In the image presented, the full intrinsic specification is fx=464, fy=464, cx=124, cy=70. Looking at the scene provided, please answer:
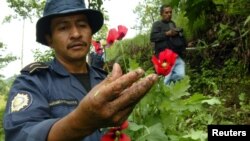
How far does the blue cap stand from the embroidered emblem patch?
50 cm

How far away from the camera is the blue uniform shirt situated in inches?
58.6

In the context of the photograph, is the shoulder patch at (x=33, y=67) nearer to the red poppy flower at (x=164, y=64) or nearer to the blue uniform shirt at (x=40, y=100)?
the blue uniform shirt at (x=40, y=100)

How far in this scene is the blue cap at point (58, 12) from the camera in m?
2.09

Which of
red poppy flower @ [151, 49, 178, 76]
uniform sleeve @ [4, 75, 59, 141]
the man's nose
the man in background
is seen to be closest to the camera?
uniform sleeve @ [4, 75, 59, 141]

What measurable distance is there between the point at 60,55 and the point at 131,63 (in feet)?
1.16

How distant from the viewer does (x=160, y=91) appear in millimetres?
2201

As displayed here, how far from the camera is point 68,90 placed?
201cm

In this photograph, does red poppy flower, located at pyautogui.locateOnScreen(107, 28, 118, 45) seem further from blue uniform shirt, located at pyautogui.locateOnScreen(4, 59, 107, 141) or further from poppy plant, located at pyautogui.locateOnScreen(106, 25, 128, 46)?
blue uniform shirt, located at pyautogui.locateOnScreen(4, 59, 107, 141)

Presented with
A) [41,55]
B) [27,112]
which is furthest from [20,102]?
[41,55]

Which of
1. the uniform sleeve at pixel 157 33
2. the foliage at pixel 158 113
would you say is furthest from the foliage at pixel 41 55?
the foliage at pixel 158 113

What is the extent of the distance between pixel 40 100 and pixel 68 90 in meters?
0.28

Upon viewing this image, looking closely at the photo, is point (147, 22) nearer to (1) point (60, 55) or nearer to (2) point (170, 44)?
(2) point (170, 44)

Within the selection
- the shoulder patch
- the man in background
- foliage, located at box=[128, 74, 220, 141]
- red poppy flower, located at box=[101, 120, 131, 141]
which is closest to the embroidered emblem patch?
the shoulder patch

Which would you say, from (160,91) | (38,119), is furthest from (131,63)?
(38,119)
